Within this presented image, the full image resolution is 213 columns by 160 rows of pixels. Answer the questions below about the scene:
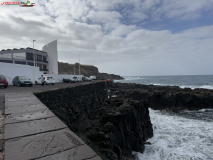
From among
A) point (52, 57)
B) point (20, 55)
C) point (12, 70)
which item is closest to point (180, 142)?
point (12, 70)

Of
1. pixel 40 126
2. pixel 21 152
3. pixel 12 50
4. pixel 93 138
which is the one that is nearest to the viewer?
pixel 21 152

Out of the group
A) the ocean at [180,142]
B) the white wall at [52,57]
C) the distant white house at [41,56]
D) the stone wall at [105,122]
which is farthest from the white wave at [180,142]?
the distant white house at [41,56]

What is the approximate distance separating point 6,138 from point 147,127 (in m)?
12.6

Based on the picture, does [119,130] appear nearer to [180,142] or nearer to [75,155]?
[180,142]

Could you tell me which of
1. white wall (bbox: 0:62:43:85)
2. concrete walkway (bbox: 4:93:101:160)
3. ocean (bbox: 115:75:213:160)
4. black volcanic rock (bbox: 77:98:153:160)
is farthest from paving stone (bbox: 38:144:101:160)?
white wall (bbox: 0:62:43:85)

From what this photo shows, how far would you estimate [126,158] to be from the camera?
28.0 feet

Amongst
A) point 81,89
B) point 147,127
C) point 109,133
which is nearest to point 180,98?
point 147,127

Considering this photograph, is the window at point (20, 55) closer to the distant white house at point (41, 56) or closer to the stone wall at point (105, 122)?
the distant white house at point (41, 56)

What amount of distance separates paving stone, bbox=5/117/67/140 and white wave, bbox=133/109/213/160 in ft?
27.0

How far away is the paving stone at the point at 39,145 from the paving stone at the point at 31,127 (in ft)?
0.65

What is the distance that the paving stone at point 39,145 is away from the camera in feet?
6.78

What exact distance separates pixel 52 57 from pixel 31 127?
145ft

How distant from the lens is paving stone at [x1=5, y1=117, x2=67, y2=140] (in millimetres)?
2756

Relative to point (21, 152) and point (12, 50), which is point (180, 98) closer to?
point (21, 152)
